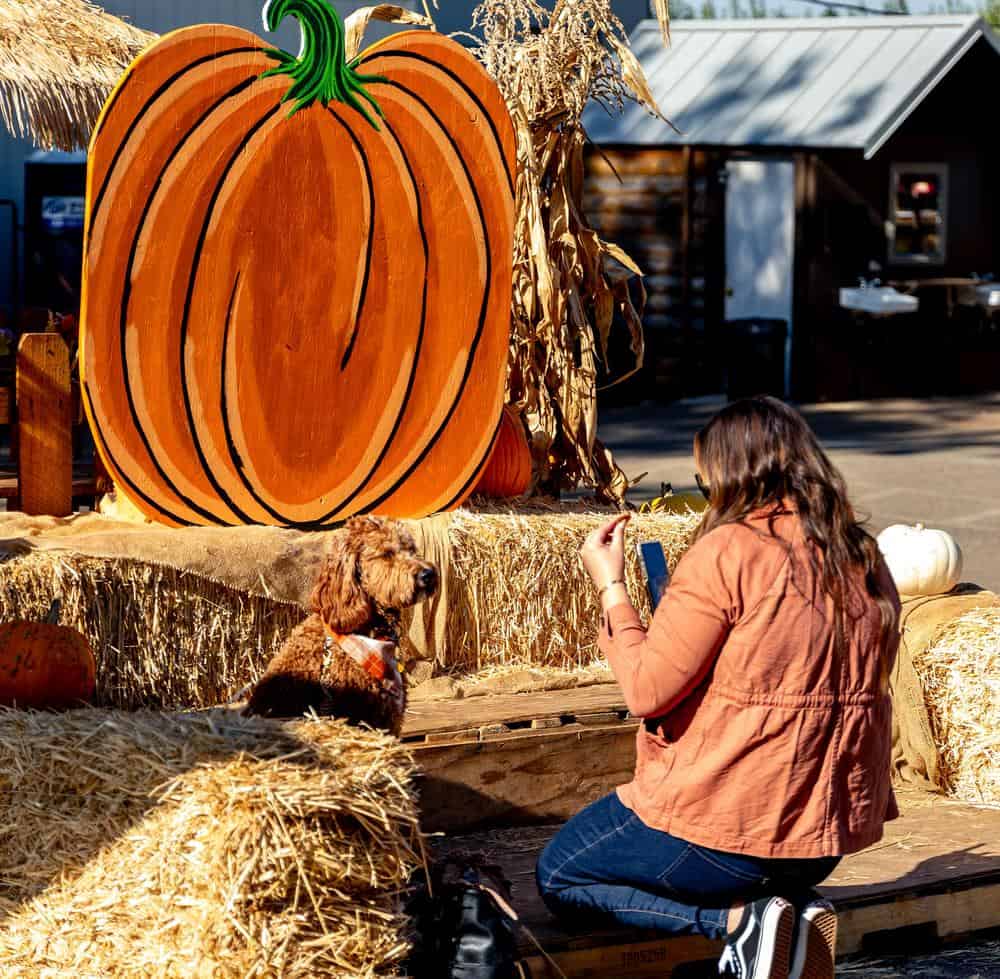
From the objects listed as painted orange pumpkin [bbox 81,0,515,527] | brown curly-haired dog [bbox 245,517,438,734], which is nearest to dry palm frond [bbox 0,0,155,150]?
painted orange pumpkin [bbox 81,0,515,527]

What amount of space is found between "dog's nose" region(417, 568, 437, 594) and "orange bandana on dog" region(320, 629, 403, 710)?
0.19m

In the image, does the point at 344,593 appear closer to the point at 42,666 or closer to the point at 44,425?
the point at 42,666

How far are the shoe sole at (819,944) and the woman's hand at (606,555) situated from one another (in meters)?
0.88

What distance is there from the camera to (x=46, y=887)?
361cm

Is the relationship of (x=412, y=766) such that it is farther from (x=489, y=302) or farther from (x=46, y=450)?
(x=489, y=302)

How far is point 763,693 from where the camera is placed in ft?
11.8

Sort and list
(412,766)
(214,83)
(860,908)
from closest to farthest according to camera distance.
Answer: (412,766) → (860,908) → (214,83)

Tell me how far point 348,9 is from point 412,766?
539 inches

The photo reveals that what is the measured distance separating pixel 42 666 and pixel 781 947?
1.98 metres

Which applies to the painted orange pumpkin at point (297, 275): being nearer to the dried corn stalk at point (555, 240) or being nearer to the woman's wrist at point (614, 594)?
the dried corn stalk at point (555, 240)

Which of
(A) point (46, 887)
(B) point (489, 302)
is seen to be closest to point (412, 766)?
(A) point (46, 887)

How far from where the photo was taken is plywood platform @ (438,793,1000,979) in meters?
4.12

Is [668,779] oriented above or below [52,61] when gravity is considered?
below

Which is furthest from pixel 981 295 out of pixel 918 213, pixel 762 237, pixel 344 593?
pixel 344 593
